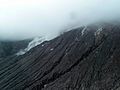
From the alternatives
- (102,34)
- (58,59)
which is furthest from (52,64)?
(102,34)

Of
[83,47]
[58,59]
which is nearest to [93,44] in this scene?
[83,47]

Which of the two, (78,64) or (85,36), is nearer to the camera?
(78,64)

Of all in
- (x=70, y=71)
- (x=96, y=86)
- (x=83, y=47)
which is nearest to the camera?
(x=96, y=86)

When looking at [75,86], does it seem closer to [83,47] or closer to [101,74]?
[101,74]

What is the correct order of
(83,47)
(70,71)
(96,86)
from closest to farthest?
(96,86) → (70,71) → (83,47)

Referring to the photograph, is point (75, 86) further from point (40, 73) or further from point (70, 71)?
point (40, 73)

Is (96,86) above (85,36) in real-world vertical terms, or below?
below
